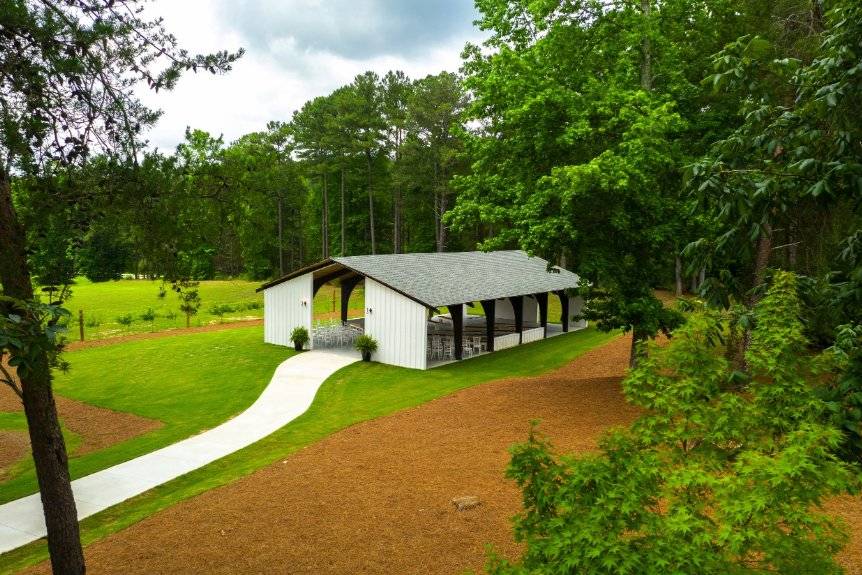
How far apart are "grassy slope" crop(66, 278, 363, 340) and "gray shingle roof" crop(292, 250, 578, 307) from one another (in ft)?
35.0

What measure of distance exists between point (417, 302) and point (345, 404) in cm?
562

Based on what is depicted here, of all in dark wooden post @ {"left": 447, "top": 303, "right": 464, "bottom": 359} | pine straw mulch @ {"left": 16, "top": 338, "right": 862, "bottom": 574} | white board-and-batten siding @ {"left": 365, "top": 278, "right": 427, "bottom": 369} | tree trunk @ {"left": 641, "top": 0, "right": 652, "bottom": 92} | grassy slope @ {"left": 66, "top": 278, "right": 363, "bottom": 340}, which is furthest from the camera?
grassy slope @ {"left": 66, "top": 278, "right": 363, "bottom": 340}

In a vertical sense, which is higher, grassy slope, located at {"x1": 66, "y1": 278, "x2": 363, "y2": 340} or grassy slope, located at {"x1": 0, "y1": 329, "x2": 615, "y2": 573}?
grassy slope, located at {"x1": 66, "y1": 278, "x2": 363, "y2": 340}

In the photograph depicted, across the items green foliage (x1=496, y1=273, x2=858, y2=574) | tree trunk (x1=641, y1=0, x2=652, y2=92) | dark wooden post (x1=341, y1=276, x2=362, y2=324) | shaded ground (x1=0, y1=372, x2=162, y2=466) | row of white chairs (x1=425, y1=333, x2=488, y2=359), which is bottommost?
shaded ground (x1=0, y1=372, x2=162, y2=466)

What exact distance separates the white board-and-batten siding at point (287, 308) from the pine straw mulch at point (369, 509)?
34.8ft

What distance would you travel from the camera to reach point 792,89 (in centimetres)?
1293

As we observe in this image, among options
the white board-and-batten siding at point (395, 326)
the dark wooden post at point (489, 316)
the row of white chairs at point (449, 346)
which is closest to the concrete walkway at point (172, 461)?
the white board-and-batten siding at point (395, 326)

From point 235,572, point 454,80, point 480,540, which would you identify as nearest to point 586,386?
point 480,540

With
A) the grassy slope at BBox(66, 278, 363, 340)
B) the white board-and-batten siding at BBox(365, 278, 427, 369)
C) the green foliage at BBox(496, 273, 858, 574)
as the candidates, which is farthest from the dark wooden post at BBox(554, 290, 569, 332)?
the green foliage at BBox(496, 273, 858, 574)

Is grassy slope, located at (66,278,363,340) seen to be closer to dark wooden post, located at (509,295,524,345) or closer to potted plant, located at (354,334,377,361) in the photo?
potted plant, located at (354,334,377,361)

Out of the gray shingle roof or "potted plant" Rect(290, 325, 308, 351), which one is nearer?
the gray shingle roof

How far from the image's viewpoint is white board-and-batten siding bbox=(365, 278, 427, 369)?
21.3m

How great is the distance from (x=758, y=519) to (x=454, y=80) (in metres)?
47.0

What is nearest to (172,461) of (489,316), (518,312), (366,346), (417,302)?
(366,346)
